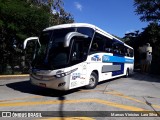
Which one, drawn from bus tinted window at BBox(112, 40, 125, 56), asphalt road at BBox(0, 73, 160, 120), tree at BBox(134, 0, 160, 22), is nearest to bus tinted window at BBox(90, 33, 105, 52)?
asphalt road at BBox(0, 73, 160, 120)

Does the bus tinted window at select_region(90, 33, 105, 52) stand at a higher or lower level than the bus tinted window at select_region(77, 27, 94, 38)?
lower

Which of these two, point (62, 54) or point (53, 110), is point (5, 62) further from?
point (53, 110)

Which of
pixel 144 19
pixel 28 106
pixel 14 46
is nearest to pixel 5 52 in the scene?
pixel 14 46

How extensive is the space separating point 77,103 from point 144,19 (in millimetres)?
32724

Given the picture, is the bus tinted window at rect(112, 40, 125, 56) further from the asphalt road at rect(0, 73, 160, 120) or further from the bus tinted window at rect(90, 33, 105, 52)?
the asphalt road at rect(0, 73, 160, 120)

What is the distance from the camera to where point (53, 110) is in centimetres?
833

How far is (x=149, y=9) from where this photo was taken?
3859 centimetres

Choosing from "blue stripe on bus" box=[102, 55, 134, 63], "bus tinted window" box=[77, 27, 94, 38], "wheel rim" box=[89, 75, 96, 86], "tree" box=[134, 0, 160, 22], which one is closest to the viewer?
"bus tinted window" box=[77, 27, 94, 38]

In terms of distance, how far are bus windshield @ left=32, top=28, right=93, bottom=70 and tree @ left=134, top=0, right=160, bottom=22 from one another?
2888 centimetres

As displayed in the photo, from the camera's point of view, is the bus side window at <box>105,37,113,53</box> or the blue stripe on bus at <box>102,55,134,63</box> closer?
the blue stripe on bus at <box>102,55,134,63</box>

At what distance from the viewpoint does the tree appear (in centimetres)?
3812

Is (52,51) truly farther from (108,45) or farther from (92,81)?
(108,45)

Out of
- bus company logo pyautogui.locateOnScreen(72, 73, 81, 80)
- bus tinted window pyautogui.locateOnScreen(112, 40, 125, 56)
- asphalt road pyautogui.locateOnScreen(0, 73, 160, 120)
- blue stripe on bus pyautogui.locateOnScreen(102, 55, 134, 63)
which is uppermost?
bus tinted window pyautogui.locateOnScreen(112, 40, 125, 56)

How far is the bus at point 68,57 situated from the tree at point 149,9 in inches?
1066
